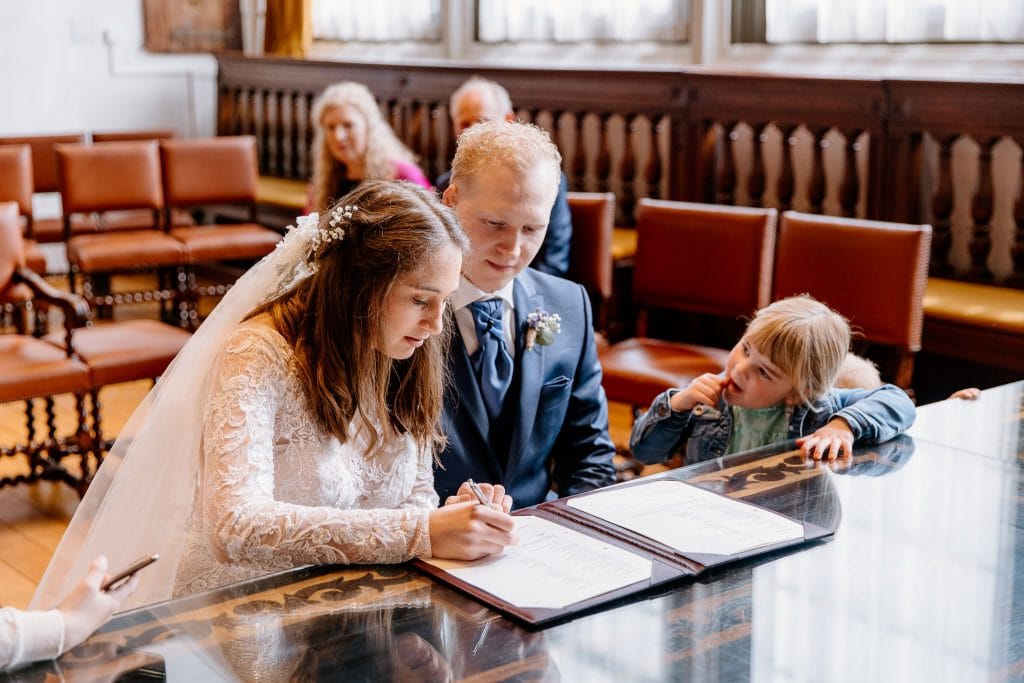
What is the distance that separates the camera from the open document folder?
166 centimetres

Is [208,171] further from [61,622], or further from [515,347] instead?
[61,622]

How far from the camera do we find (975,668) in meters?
1.49

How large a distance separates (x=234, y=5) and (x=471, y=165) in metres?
7.09

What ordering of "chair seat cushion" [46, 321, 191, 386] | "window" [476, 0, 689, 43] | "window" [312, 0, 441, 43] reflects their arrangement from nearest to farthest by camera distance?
"chair seat cushion" [46, 321, 191, 386], "window" [476, 0, 689, 43], "window" [312, 0, 441, 43]

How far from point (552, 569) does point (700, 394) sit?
0.97 metres

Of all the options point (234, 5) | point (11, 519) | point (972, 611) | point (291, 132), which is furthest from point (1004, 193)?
point (234, 5)

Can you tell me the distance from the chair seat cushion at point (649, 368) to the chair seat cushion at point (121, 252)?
2731mm

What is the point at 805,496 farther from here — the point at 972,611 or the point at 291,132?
the point at 291,132

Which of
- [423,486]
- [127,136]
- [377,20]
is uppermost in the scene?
[377,20]

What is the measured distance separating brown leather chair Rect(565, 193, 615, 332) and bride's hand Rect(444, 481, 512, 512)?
264 centimetres

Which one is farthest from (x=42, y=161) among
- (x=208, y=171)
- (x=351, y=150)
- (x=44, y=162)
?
(x=351, y=150)

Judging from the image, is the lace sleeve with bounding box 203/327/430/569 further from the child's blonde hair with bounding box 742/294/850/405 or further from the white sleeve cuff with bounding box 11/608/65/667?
the child's blonde hair with bounding box 742/294/850/405

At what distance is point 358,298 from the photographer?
198 centimetres

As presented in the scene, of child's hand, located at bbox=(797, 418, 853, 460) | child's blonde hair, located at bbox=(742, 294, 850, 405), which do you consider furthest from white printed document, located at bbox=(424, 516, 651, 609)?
child's blonde hair, located at bbox=(742, 294, 850, 405)
